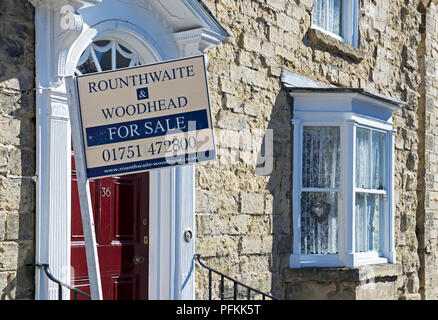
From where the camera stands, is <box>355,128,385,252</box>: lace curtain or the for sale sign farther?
<box>355,128,385,252</box>: lace curtain

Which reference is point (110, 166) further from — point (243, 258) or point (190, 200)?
point (243, 258)

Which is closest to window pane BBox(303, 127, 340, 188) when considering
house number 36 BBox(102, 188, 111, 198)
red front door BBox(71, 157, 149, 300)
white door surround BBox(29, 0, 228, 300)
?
white door surround BBox(29, 0, 228, 300)

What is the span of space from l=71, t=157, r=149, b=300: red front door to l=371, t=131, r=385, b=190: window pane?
3454mm

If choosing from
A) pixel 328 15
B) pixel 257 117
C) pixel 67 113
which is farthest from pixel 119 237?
pixel 328 15

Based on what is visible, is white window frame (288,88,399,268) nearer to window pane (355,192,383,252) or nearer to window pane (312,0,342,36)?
window pane (355,192,383,252)

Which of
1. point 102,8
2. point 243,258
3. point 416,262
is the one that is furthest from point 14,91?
point 416,262

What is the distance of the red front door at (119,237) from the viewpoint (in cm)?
569

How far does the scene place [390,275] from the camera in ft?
29.4

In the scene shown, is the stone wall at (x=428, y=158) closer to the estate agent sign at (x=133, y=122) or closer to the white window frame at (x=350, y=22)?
the white window frame at (x=350, y=22)

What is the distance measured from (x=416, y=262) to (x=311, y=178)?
2924 mm

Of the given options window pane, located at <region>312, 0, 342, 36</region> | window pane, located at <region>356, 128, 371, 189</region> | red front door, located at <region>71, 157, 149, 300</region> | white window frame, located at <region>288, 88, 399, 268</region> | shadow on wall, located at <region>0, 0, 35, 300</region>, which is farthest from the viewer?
window pane, located at <region>312, 0, 342, 36</region>

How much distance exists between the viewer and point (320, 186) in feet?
26.8

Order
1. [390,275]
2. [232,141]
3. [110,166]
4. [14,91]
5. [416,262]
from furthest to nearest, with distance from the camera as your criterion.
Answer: [416,262] → [390,275] → [232,141] → [14,91] → [110,166]

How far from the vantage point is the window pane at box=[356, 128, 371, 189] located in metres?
8.44
